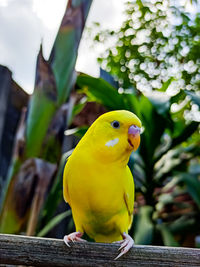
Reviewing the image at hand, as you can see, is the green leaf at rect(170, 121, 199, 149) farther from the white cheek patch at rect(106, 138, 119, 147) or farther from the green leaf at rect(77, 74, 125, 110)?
the white cheek patch at rect(106, 138, 119, 147)

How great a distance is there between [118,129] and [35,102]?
1.76ft

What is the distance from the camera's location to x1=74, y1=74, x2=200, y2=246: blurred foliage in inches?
42.1

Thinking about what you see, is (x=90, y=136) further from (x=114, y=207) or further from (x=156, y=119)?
(x=156, y=119)

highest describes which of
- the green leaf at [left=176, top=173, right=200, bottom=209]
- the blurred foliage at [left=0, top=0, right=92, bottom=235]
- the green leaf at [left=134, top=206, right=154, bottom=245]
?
the blurred foliage at [left=0, top=0, right=92, bottom=235]

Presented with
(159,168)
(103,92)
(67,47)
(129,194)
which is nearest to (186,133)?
(159,168)

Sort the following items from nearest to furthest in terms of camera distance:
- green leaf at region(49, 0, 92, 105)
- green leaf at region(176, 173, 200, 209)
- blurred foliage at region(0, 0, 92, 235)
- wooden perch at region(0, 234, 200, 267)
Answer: wooden perch at region(0, 234, 200, 267) → blurred foliage at region(0, 0, 92, 235) → green leaf at region(49, 0, 92, 105) → green leaf at region(176, 173, 200, 209)

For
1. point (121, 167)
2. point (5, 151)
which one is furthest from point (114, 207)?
point (5, 151)

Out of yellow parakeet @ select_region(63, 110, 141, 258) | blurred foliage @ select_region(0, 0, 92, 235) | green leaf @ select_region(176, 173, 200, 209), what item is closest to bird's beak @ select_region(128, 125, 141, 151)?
yellow parakeet @ select_region(63, 110, 141, 258)

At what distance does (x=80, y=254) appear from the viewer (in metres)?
0.41

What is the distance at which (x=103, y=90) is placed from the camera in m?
1.15

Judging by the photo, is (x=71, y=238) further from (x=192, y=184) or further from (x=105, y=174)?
(x=192, y=184)

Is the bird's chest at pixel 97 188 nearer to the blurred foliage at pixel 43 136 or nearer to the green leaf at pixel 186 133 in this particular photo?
the blurred foliage at pixel 43 136

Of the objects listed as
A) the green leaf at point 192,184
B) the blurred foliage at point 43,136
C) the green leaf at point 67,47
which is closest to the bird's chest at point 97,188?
the blurred foliage at point 43,136

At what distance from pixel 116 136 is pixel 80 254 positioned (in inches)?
6.6
